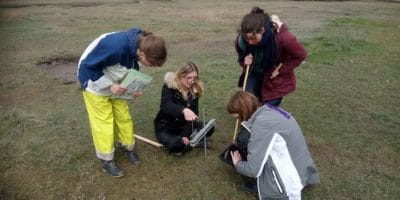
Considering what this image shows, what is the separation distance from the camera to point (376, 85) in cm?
717

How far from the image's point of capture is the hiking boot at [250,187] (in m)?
3.79

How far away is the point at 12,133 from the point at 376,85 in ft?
19.9

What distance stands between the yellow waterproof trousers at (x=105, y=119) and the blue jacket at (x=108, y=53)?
26cm

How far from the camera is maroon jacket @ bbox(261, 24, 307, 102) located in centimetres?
434

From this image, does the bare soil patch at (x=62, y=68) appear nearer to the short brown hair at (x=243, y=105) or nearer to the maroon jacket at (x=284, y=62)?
the maroon jacket at (x=284, y=62)

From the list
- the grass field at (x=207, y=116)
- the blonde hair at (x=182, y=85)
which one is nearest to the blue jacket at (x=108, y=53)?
the blonde hair at (x=182, y=85)

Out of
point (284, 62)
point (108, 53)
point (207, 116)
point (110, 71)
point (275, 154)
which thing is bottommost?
point (207, 116)

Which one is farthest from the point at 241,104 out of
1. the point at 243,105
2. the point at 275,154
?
the point at 275,154

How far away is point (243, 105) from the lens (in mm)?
3453

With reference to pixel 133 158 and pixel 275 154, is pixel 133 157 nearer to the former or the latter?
pixel 133 158

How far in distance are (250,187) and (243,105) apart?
90 cm

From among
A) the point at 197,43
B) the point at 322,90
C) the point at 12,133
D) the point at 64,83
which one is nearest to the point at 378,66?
the point at 322,90

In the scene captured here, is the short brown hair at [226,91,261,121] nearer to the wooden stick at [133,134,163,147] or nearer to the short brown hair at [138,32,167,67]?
the short brown hair at [138,32,167,67]

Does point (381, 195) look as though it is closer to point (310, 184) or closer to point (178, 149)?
point (310, 184)
